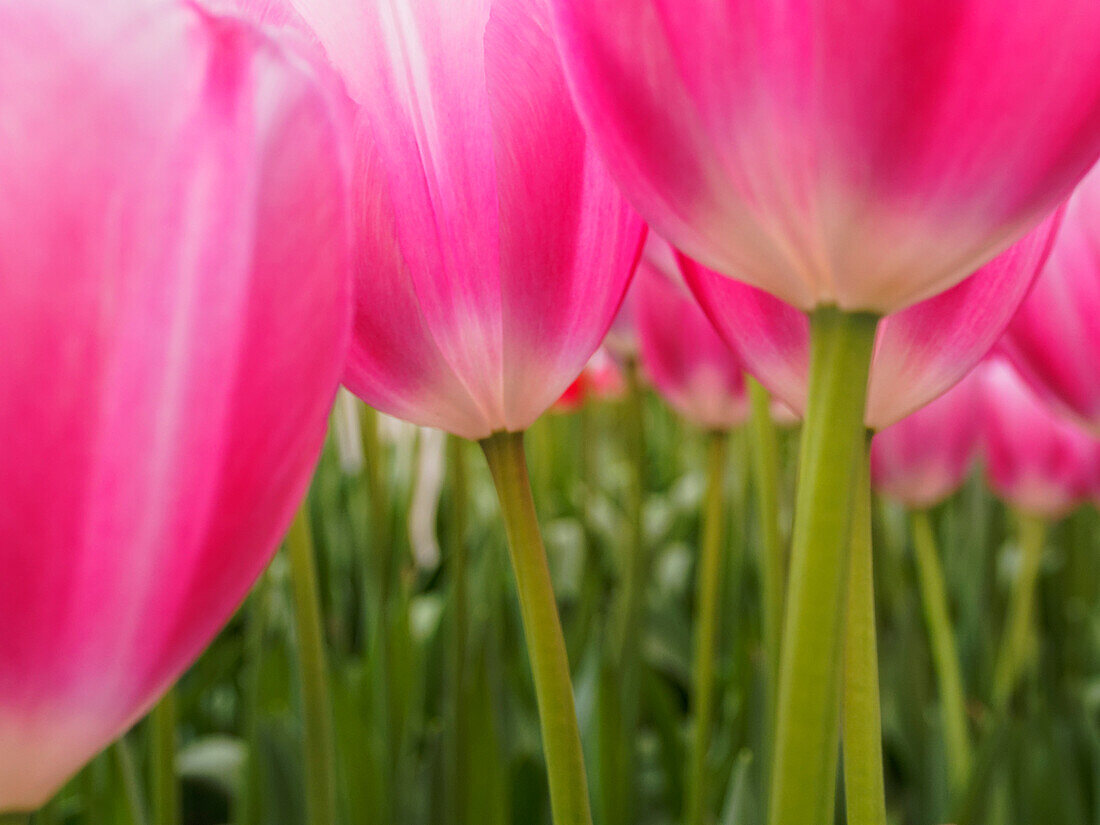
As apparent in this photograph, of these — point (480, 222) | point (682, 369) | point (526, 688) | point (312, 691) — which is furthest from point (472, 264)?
point (526, 688)

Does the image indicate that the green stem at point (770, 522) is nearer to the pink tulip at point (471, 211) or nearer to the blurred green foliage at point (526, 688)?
the blurred green foliage at point (526, 688)

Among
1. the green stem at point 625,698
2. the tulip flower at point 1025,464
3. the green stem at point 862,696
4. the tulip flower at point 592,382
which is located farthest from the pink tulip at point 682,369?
the tulip flower at point 592,382

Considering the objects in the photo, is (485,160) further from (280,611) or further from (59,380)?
(280,611)

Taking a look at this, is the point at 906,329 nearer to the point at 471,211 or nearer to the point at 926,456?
the point at 471,211

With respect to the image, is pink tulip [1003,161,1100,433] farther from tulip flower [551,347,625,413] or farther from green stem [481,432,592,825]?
tulip flower [551,347,625,413]

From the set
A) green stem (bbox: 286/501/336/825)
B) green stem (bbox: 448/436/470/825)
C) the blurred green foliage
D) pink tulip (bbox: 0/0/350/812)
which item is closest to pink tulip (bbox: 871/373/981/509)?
the blurred green foliage

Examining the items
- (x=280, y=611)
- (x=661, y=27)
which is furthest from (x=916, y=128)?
(x=280, y=611)
